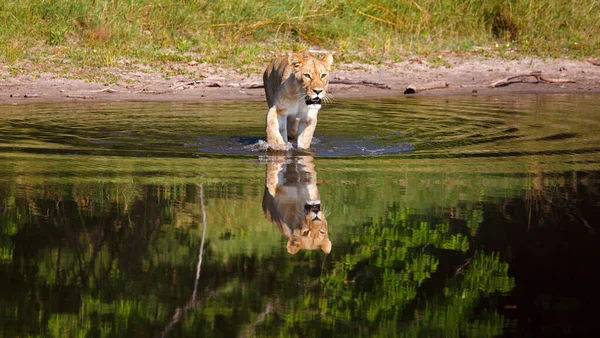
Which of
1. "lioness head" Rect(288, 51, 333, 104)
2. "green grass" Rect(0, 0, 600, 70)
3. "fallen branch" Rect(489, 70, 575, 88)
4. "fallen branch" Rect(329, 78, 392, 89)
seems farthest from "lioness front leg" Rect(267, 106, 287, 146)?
"fallen branch" Rect(489, 70, 575, 88)

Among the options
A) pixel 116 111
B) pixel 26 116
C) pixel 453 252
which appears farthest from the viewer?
pixel 116 111

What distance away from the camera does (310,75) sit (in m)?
8.54

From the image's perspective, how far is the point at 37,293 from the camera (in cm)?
442

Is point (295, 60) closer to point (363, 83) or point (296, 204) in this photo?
point (296, 204)

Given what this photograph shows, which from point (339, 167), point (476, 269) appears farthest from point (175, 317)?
point (339, 167)

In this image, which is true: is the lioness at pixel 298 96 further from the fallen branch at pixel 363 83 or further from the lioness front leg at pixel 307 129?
the fallen branch at pixel 363 83

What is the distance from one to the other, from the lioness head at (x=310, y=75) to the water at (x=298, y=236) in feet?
1.65

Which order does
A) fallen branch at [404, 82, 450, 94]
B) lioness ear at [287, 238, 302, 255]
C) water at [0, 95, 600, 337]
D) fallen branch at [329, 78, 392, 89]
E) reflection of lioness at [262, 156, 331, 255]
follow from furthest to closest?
fallen branch at [329, 78, 392, 89]
fallen branch at [404, 82, 450, 94]
reflection of lioness at [262, 156, 331, 255]
lioness ear at [287, 238, 302, 255]
water at [0, 95, 600, 337]

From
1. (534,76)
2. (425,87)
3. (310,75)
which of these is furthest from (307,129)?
(534,76)

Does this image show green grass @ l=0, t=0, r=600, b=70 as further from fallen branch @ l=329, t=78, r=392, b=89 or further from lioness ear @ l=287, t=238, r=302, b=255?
lioness ear @ l=287, t=238, r=302, b=255

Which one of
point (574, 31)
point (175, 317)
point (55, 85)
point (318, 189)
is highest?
point (574, 31)

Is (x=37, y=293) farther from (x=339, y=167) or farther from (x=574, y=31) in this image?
(x=574, y=31)

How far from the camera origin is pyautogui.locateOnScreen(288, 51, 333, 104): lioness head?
848 centimetres

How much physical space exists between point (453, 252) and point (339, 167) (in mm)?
2799
